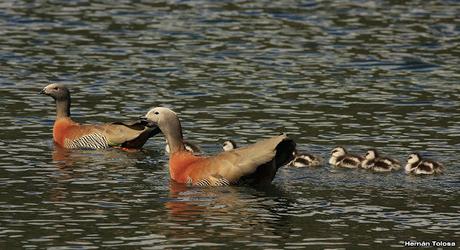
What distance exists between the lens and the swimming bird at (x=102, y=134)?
2283cm

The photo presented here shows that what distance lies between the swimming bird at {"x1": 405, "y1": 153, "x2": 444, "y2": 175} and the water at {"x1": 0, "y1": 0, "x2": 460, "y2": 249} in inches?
5.9

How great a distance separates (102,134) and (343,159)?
4.55 meters

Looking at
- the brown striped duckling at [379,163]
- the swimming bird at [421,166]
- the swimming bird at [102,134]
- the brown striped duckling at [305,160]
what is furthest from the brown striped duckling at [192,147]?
the swimming bird at [421,166]

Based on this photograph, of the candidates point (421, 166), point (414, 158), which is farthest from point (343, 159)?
point (421, 166)

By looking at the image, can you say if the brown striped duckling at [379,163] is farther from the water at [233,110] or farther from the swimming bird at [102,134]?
the swimming bird at [102,134]

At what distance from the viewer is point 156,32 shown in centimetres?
3372

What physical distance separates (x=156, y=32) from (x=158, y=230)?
57.6 feet

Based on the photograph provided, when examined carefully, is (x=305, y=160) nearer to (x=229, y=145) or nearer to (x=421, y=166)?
(x=229, y=145)

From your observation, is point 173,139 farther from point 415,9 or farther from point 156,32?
point 415,9

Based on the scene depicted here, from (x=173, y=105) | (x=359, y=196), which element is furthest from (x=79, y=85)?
(x=359, y=196)

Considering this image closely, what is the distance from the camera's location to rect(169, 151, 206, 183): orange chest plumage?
768 inches

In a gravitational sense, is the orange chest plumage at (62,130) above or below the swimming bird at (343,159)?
below

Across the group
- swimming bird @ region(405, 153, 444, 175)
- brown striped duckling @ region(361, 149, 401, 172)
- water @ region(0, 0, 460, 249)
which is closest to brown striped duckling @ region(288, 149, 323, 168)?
water @ region(0, 0, 460, 249)

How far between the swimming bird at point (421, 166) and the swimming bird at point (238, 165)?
5.76ft
